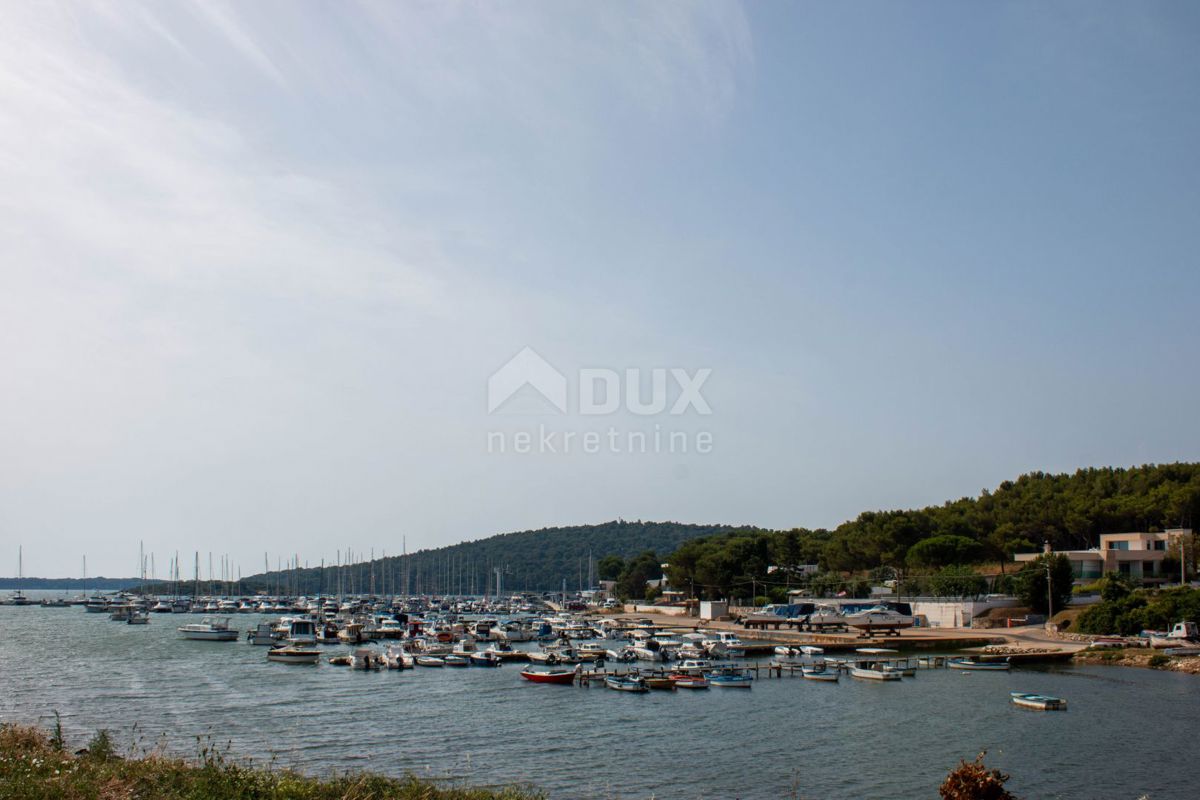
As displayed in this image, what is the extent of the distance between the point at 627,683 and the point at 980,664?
22.3m

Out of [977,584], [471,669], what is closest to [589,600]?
[977,584]

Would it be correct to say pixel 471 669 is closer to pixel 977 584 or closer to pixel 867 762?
pixel 867 762

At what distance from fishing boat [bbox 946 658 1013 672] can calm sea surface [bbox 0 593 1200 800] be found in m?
1.21

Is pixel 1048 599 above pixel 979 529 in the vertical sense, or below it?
below

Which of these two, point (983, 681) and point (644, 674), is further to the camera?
point (644, 674)

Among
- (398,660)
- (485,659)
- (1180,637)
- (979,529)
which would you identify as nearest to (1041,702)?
(1180,637)

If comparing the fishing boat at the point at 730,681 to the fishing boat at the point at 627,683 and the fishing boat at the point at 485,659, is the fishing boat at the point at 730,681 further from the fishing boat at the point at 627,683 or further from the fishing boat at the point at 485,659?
the fishing boat at the point at 485,659

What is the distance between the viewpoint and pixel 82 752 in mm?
23000

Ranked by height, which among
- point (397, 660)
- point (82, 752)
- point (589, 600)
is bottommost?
point (589, 600)

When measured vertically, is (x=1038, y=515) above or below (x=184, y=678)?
above

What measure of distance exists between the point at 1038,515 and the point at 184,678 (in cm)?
8533

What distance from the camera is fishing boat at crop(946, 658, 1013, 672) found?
56.4m

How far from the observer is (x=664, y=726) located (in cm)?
3881

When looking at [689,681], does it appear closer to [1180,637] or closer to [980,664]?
[980,664]
